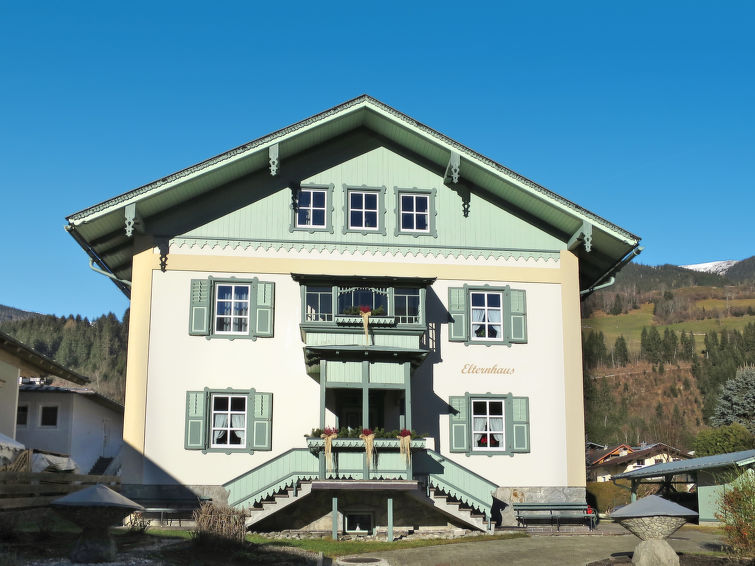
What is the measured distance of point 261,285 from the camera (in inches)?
1022

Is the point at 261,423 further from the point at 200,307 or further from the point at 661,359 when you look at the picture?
the point at 661,359

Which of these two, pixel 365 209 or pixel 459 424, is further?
pixel 365 209

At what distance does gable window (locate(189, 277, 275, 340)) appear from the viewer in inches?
1009

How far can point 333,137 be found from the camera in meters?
27.4

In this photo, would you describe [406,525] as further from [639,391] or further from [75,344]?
[639,391]

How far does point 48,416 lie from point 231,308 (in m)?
16.2

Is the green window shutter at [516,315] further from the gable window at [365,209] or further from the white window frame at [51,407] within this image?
the white window frame at [51,407]

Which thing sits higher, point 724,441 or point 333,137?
point 333,137

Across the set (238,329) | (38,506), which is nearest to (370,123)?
(238,329)

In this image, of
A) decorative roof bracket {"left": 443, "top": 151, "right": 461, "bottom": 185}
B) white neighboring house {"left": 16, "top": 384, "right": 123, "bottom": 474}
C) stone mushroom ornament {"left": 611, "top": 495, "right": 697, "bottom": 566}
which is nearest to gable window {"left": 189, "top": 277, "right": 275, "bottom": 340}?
decorative roof bracket {"left": 443, "top": 151, "right": 461, "bottom": 185}

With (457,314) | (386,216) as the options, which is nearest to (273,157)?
(386,216)

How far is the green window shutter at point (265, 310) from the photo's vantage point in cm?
2567

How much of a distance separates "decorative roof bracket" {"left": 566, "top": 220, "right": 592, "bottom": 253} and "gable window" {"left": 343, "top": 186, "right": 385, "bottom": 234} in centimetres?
582

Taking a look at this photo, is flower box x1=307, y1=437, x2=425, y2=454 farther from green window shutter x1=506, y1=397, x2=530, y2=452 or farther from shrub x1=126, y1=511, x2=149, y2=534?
shrub x1=126, y1=511, x2=149, y2=534
